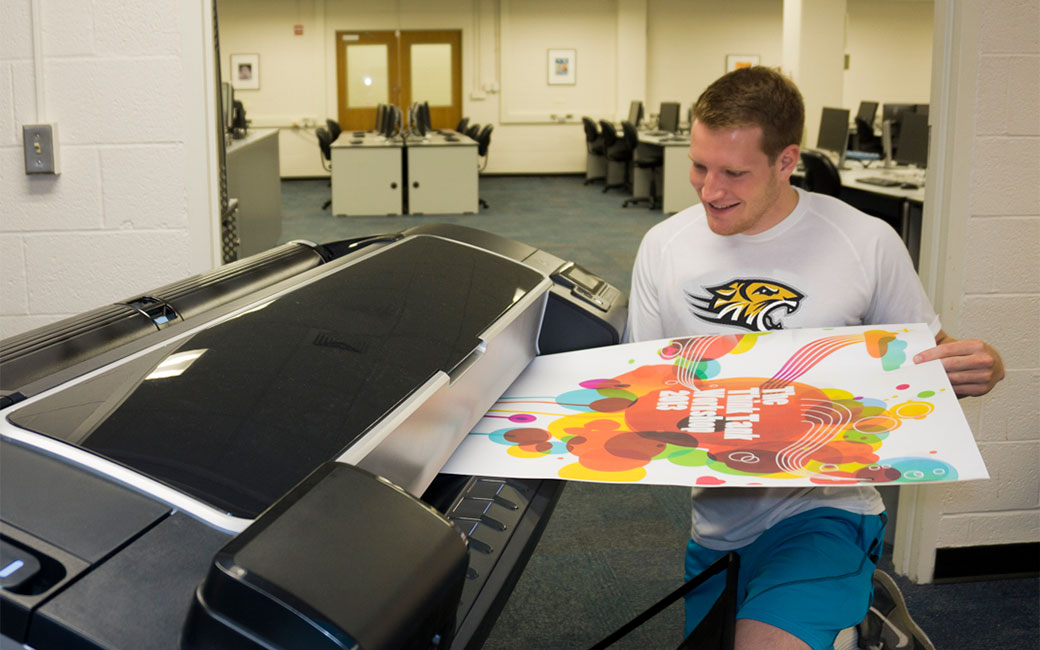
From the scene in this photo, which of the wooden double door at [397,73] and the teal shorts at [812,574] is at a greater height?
the wooden double door at [397,73]

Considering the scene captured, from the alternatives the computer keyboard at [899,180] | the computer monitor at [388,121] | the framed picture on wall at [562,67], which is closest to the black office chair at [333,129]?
the computer monitor at [388,121]

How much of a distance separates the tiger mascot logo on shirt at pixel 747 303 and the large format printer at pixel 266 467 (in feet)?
1.48

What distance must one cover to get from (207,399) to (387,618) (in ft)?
0.97

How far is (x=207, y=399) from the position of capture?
2.34 feet

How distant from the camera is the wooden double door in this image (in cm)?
1285

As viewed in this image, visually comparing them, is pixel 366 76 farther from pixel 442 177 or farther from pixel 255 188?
pixel 255 188

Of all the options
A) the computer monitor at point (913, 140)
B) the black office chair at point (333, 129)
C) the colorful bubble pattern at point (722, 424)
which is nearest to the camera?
the colorful bubble pattern at point (722, 424)

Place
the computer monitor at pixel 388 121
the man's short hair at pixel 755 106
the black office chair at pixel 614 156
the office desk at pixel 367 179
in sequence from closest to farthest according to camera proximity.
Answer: the man's short hair at pixel 755 106 → the office desk at pixel 367 179 → the computer monitor at pixel 388 121 → the black office chair at pixel 614 156

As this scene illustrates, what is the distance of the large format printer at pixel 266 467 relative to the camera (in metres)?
0.49

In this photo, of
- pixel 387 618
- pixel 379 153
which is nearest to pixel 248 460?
pixel 387 618

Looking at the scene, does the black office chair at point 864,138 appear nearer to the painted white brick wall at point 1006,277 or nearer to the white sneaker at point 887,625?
the painted white brick wall at point 1006,277

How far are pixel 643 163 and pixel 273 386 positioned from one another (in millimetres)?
9655

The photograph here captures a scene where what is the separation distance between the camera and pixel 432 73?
1300 cm

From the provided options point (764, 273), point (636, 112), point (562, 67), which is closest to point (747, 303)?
point (764, 273)
